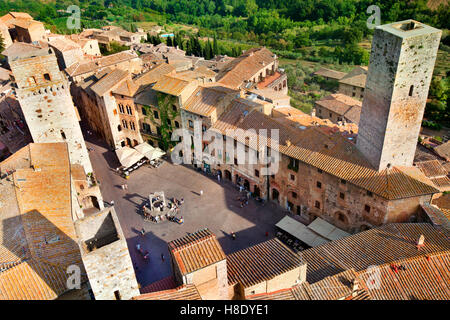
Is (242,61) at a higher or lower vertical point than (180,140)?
higher

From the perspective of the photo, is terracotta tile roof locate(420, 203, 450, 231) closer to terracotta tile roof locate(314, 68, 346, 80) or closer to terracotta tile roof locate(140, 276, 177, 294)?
terracotta tile roof locate(140, 276, 177, 294)

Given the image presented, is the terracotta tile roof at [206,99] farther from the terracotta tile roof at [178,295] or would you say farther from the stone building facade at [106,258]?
the terracotta tile roof at [178,295]

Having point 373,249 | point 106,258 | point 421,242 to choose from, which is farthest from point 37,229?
point 421,242

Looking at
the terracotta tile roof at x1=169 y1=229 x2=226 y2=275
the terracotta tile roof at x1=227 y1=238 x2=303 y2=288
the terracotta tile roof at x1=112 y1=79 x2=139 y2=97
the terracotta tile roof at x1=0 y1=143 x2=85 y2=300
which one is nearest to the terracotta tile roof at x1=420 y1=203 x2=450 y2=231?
the terracotta tile roof at x1=227 y1=238 x2=303 y2=288

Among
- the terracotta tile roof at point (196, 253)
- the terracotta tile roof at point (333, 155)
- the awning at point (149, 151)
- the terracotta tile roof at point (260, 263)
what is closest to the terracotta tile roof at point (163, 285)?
the terracotta tile roof at point (196, 253)

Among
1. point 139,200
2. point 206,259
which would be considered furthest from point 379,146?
point 139,200

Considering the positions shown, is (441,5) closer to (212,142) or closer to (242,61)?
(242,61)
